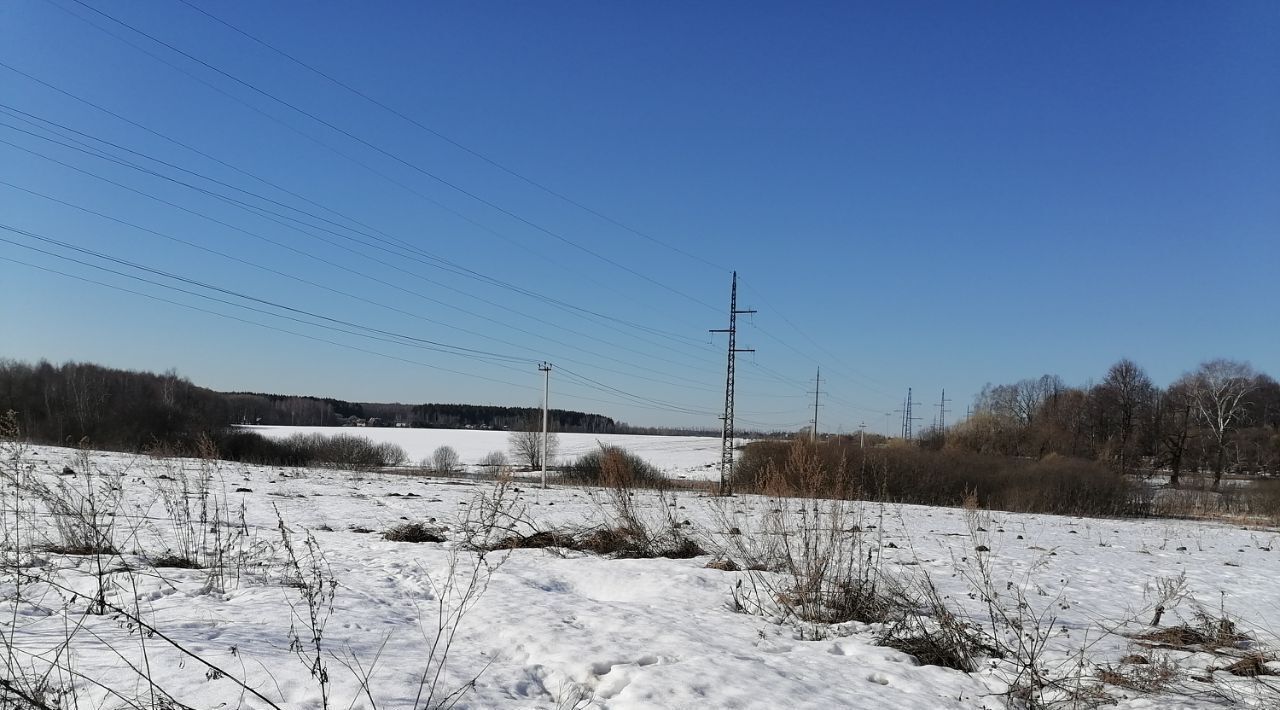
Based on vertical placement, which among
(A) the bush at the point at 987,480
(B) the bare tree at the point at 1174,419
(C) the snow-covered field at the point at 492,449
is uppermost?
(B) the bare tree at the point at 1174,419

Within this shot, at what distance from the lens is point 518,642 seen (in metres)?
5.42

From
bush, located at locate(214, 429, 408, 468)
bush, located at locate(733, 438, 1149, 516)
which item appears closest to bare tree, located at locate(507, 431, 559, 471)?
bush, located at locate(214, 429, 408, 468)

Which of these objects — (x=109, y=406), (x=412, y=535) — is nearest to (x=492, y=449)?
(x=109, y=406)

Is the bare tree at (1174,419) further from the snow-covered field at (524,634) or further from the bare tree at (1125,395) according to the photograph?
the snow-covered field at (524,634)

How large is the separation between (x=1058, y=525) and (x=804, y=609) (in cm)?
2116

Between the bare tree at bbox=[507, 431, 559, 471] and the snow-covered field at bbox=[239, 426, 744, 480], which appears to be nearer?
the snow-covered field at bbox=[239, 426, 744, 480]

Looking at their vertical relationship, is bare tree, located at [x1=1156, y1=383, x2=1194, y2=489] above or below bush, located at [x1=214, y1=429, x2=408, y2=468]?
above

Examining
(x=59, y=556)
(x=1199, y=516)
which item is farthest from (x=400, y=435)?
(x=59, y=556)

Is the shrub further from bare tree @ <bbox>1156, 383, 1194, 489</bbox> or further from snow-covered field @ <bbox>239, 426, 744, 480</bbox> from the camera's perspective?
bare tree @ <bbox>1156, 383, 1194, 489</bbox>

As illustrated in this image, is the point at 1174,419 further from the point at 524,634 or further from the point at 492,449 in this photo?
the point at 524,634

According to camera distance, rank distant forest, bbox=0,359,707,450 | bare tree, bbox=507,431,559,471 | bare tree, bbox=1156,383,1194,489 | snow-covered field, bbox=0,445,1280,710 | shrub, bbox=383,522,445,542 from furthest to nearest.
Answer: bare tree, bbox=507,431,559,471
bare tree, bbox=1156,383,1194,489
distant forest, bbox=0,359,707,450
shrub, bbox=383,522,445,542
snow-covered field, bbox=0,445,1280,710

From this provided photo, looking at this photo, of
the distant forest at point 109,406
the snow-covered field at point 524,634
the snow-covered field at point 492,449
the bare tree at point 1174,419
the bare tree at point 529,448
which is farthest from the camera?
the bare tree at point 529,448

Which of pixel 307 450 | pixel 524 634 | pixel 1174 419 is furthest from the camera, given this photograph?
pixel 1174 419

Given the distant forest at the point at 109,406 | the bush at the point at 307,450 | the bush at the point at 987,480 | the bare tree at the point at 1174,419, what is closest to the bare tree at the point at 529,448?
the distant forest at the point at 109,406
